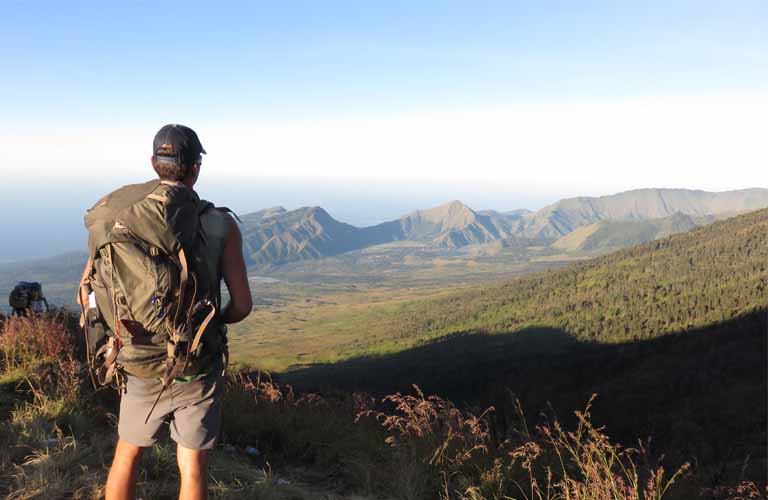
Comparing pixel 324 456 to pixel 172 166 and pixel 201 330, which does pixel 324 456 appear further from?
pixel 172 166

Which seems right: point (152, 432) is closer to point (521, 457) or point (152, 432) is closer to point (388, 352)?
point (521, 457)

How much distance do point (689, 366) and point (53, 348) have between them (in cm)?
6788

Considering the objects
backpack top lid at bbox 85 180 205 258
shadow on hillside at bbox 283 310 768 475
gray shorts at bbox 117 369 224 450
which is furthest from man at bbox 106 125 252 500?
shadow on hillside at bbox 283 310 768 475

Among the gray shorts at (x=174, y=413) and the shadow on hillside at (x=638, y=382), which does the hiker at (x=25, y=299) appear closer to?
the shadow on hillside at (x=638, y=382)

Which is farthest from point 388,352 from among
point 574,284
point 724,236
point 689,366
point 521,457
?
point 521,457

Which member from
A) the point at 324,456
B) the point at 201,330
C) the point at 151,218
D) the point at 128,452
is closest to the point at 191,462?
the point at 128,452

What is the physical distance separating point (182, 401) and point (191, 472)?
476 millimetres

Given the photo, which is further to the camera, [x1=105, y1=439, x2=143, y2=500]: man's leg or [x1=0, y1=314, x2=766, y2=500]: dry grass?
[x1=0, y1=314, x2=766, y2=500]: dry grass

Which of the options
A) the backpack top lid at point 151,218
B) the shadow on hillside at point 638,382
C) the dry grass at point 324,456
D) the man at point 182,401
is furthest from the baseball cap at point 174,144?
the shadow on hillside at point 638,382

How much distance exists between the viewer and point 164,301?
299 centimetres

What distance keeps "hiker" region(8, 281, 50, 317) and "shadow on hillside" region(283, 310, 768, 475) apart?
703 cm

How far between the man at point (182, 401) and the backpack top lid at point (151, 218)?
0.37ft

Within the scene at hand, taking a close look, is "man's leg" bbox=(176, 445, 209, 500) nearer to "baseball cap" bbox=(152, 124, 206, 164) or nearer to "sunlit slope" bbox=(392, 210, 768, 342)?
"baseball cap" bbox=(152, 124, 206, 164)

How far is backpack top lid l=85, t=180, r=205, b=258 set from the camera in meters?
2.91
